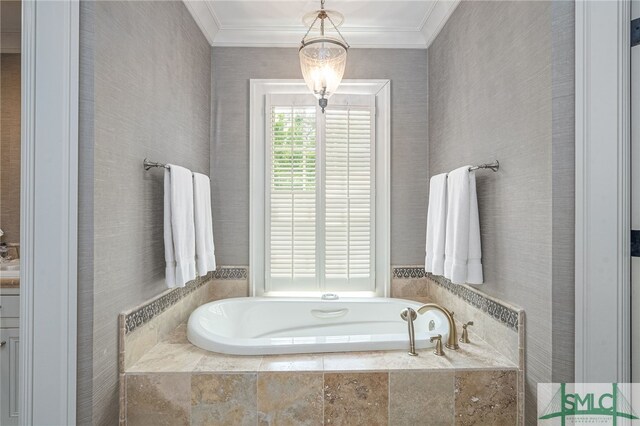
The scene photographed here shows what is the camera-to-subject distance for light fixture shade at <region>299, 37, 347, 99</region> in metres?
1.92

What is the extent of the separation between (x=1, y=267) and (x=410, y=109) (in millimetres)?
2826

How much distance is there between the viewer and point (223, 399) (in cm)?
149

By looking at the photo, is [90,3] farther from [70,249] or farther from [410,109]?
[410,109]

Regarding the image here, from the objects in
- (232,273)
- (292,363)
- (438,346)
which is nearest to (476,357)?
(438,346)

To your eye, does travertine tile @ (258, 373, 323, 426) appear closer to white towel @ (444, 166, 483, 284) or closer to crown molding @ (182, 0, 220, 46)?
white towel @ (444, 166, 483, 284)

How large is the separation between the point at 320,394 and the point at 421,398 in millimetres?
424

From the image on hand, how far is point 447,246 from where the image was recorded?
201 centimetres

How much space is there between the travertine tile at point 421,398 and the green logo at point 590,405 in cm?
38

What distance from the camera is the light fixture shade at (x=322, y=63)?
6.29 feet

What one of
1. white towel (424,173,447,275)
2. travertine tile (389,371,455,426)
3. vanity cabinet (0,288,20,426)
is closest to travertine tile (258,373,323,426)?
travertine tile (389,371,455,426)

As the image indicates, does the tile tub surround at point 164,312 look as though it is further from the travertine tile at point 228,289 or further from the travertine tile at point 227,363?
the travertine tile at point 227,363

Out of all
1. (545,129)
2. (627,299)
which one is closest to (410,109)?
(545,129)

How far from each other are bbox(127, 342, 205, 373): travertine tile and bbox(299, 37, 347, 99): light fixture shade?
1.46m

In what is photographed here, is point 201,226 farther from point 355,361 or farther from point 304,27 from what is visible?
point 304,27
